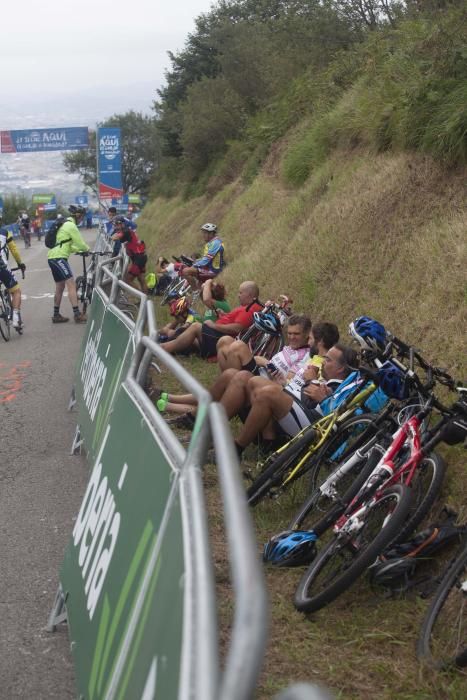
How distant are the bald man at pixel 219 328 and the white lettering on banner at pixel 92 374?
6.44ft

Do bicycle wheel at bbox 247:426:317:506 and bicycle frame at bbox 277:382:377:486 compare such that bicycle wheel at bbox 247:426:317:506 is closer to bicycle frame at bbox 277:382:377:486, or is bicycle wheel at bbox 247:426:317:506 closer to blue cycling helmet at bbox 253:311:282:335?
bicycle frame at bbox 277:382:377:486

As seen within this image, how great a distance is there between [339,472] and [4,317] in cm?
1082

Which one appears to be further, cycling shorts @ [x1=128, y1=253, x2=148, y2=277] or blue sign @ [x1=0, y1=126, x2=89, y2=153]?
blue sign @ [x1=0, y1=126, x2=89, y2=153]

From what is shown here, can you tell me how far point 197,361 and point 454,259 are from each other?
3896 millimetres

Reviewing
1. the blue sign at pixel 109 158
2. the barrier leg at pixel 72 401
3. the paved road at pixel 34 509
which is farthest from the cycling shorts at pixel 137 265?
the blue sign at pixel 109 158

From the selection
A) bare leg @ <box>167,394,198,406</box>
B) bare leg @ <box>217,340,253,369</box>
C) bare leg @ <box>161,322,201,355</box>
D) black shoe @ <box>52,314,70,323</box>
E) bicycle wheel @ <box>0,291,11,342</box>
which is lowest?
black shoe @ <box>52,314,70,323</box>

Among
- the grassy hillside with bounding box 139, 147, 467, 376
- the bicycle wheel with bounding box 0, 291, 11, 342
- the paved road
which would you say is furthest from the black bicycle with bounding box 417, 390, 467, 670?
the bicycle wheel with bounding box 0, 291, 11, 342

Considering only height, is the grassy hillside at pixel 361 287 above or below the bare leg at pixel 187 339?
above

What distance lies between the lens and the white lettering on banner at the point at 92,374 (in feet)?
21.9

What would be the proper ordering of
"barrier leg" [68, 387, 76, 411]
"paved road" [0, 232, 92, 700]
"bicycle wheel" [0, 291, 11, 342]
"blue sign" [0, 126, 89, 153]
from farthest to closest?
"blue sign" [0, 126, 89, 153], "bicycle wheel" [0, 291, 11, 342], "barrier leg" [68, 387, 76, 411], "paved road" [0, 232, 92, 700]

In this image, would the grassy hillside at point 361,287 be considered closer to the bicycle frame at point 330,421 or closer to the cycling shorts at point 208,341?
the cycling shorts at point 208,341

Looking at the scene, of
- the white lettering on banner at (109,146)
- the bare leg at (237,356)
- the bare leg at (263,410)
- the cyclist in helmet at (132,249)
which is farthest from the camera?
the white lettering on banner at (109,146)

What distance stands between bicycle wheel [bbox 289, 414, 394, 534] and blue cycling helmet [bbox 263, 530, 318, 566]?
10 centimetres

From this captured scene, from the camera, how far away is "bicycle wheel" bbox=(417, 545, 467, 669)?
3840 millimetres
